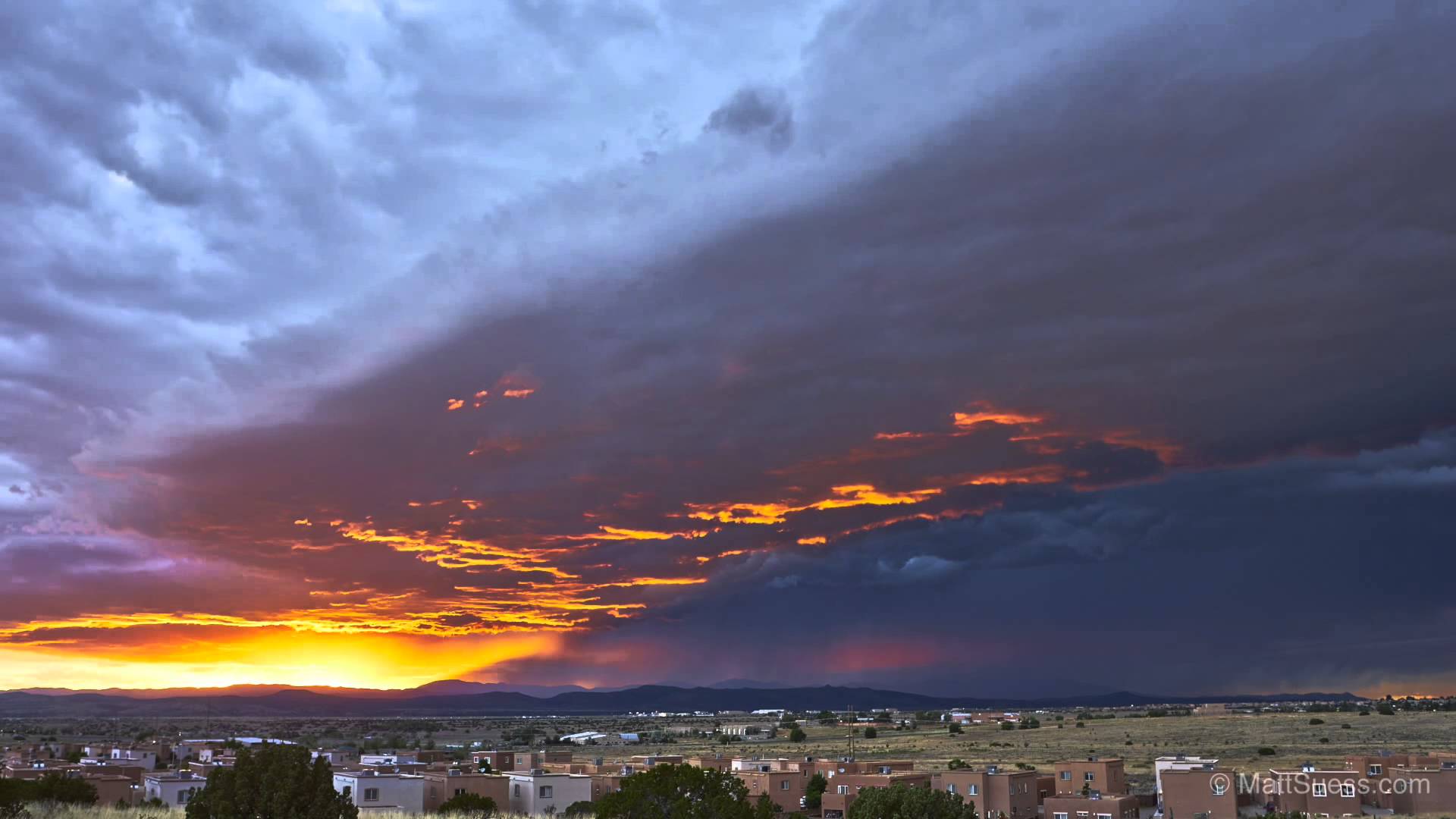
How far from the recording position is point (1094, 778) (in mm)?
86938

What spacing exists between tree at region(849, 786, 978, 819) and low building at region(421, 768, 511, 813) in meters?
25.4

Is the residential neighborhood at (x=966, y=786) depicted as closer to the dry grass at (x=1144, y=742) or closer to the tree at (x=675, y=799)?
the dry grass at (x=1144, y=742)

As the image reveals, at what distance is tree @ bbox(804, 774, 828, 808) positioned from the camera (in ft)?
288

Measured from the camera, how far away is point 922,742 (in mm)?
160125

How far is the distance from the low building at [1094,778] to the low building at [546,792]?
121 ft

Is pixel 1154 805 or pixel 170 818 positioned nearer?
pixel 170 818

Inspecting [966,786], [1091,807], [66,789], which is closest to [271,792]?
[66,789]

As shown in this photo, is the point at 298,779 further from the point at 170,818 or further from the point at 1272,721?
the point at 1272,721

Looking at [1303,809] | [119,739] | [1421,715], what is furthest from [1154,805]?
[119,739]

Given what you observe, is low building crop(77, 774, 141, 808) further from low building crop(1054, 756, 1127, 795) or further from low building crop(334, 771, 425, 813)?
low building crop(1054, 756, 1127, 795)

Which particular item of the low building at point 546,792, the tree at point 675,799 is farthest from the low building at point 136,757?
the tree at point 675,799

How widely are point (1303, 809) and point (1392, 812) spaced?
16.3ft

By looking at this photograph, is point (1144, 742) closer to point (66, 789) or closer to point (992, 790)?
point (992, 790)

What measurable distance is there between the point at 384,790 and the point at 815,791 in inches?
1346
